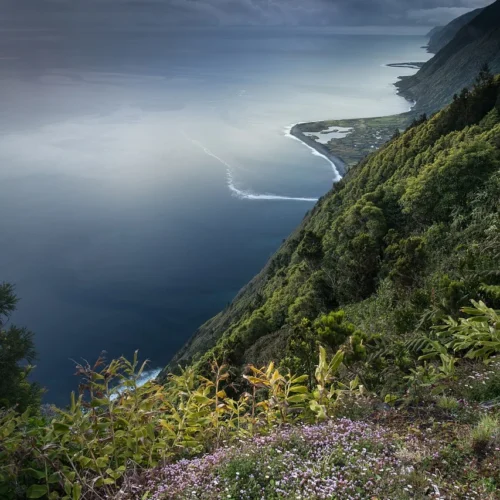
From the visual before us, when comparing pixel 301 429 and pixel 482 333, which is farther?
pixel 482 333

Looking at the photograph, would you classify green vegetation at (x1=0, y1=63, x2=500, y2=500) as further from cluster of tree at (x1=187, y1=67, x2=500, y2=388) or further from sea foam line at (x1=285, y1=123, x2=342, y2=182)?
sea foam line at (x1=285, y1=123, x2=342, y2=182)

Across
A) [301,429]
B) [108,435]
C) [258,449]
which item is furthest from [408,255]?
[108,435]

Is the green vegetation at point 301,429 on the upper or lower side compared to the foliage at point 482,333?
lower

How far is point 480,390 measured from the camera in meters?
3.80

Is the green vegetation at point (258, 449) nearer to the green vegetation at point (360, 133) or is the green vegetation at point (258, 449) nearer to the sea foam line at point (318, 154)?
the sea foam line at point (318, 154)

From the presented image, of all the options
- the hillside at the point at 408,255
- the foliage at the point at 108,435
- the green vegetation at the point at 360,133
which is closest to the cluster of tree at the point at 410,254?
the hillside at the point at 408,255

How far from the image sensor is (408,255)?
10227mm

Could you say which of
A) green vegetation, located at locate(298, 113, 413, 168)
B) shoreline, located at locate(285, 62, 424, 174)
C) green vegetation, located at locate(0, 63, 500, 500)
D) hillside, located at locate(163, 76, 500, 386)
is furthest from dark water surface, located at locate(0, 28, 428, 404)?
green vegetation, located at locate(0, 63, 500, 500)

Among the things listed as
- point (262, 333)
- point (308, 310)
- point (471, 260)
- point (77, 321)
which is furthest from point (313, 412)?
point (77, 321)

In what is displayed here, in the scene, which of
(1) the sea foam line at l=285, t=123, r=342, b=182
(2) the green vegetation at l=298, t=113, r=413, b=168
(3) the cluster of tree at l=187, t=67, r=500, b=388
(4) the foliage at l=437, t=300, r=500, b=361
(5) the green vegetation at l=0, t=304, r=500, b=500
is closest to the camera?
(5) the green vegetation at l=0, t=304, r=500, b=500

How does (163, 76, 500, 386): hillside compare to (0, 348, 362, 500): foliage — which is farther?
(163, 76, 500, 386): hillside

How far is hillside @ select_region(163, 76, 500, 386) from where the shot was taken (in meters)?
6.39

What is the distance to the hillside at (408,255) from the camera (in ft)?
21.0

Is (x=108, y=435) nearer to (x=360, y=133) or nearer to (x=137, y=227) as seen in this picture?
(x=137, y=227)
